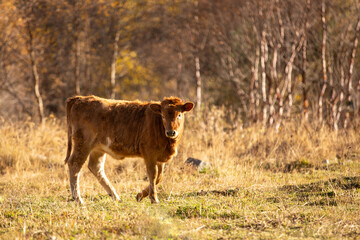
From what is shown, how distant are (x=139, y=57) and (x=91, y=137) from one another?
1686 centimetres

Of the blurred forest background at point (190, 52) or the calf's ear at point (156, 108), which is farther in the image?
the blurred forest background at point (190, 52)

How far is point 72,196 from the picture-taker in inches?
264

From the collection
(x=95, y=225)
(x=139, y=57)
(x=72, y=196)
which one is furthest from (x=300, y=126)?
(x=139, y=57)

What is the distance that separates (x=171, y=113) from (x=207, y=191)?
Result: 57.3 inches

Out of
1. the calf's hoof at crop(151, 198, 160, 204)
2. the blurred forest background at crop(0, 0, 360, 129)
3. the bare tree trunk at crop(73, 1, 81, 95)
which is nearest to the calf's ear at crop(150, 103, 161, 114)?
the calf's hoof at crop(151, 198, 160, 204)

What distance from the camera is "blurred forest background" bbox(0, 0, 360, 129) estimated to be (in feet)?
46.2

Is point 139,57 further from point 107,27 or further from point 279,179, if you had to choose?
point 279,179

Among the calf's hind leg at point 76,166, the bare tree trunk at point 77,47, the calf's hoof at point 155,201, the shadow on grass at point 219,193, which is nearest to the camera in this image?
the calf's hoof at point 155,201

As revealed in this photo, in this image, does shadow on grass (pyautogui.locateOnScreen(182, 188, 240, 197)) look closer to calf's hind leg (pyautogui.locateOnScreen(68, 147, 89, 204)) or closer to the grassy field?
the grassy field

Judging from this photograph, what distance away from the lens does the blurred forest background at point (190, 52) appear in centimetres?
1409

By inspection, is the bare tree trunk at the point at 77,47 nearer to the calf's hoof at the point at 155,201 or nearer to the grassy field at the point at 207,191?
the grassy field at the point at 207,191

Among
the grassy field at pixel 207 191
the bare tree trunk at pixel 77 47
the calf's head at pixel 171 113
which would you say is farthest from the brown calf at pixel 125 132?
the bare tree trunk at pixel 77 47

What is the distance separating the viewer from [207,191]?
21.9ft

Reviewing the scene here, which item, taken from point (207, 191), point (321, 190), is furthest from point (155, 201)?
point (321, 190)
